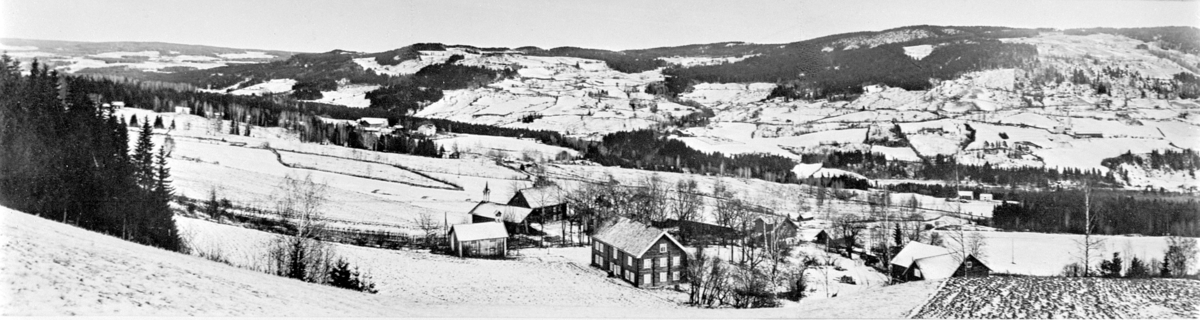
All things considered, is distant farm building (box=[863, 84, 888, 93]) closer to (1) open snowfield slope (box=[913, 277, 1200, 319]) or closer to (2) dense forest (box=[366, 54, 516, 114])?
(2) dense forest (box=[366, 54, 516, 114])

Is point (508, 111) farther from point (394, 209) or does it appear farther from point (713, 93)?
point (394, 209)

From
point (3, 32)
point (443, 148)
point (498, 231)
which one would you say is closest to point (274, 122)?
point (443, 148)

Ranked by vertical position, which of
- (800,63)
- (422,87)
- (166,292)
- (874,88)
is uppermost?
(800,63)

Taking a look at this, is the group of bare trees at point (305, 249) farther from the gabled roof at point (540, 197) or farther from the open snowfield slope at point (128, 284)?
the gabled roof at point (540, 197)

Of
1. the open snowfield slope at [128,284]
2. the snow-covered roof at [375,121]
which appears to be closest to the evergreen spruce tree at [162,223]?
the open snowfield slope at [128,284]

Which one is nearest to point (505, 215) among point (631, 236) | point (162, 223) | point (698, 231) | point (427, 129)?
point (698, 231)

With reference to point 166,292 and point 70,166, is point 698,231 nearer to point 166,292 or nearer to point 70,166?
point 166,292
